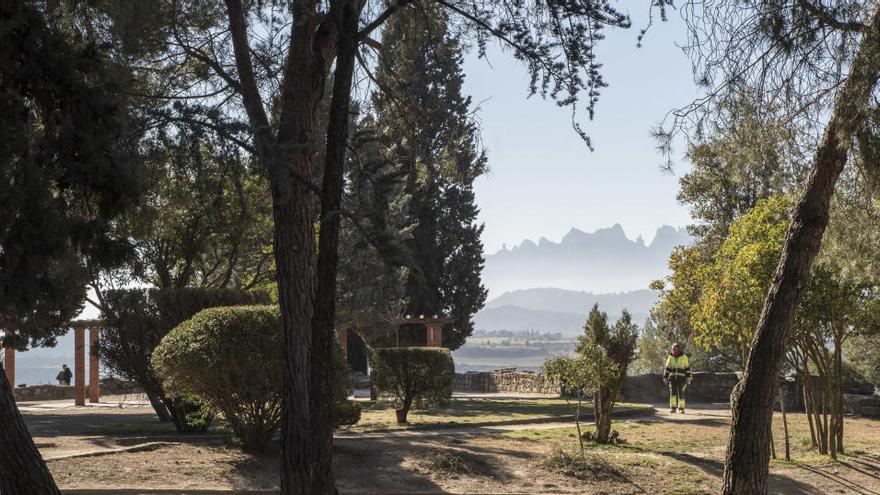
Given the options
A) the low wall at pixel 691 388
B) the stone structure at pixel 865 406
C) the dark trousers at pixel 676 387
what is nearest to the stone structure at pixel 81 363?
the dark trousers at pixel 676 387

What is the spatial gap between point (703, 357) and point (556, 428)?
71.9 ft

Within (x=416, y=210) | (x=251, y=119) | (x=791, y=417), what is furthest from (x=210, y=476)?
(x=416, y=210)

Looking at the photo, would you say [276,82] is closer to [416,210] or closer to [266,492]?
[266,492]

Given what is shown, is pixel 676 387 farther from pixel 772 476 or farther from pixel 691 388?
pixel 772 476

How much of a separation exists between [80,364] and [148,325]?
11785mm

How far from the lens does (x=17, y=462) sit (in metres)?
8.16

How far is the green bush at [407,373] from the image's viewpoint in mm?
18172

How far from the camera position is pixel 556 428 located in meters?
17.7

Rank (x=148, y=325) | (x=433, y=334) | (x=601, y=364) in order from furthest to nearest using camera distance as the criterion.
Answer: (x=433, y=334) → (x=148, y=325) → (x=601, y=364)

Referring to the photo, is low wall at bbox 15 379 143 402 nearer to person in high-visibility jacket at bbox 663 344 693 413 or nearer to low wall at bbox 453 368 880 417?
Answer: low wall at bbox 453 368 880 417

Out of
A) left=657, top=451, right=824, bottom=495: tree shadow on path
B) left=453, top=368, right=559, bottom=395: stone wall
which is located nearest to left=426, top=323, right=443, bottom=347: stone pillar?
left=453, top=368, right=559, bottom=395: stone wall

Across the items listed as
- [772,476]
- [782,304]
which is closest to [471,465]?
[772,476]

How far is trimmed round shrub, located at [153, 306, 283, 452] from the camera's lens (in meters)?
12.0

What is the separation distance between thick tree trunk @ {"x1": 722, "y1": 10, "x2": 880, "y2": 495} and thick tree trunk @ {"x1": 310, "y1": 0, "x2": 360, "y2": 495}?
4.76 metres
